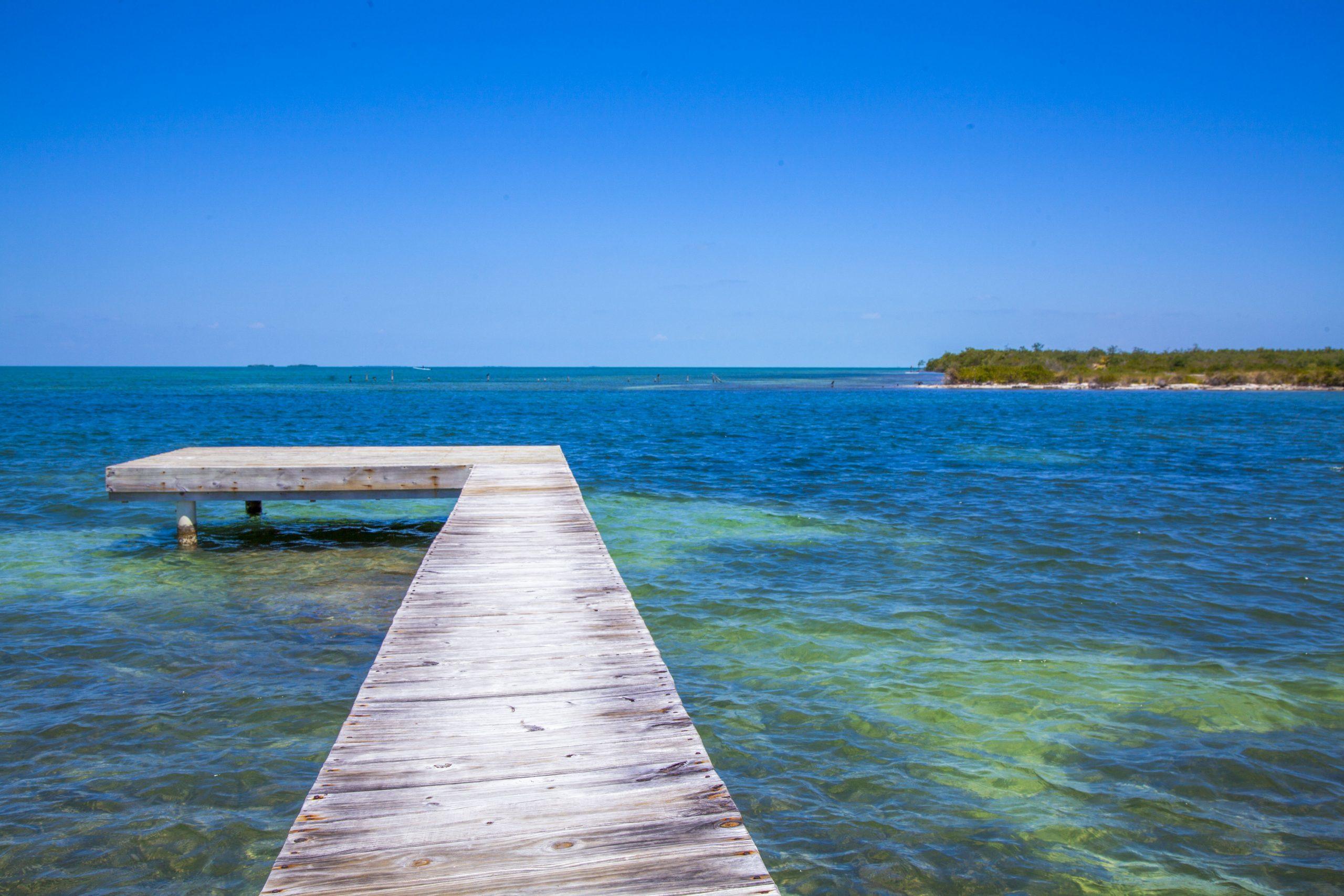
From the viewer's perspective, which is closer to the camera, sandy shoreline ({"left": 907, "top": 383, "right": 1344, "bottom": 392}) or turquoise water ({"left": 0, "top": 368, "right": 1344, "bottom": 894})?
turquoise water ({"left": 0, "top": 368, "right": 1344, "bottom": 894})

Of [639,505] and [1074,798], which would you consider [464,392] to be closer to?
[639,505]

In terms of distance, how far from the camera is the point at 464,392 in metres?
91.4

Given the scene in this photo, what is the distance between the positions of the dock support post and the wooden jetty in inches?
283

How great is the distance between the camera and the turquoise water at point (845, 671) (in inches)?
178

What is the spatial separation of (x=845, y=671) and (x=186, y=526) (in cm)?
977

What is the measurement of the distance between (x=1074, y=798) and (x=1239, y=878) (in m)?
0.92

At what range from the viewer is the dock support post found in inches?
452

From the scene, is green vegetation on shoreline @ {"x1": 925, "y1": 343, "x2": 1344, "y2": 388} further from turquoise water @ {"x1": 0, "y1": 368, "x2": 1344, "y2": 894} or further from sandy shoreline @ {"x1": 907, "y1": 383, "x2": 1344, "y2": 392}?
turquoise water @ {"x1": 0, "y1": 368, "x2": 1344, "y2": 894}

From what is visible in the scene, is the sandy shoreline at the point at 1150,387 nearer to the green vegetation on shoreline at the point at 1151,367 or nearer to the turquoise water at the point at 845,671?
the green vegetation on shoreline at the point at 1151,367

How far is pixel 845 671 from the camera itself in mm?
7059

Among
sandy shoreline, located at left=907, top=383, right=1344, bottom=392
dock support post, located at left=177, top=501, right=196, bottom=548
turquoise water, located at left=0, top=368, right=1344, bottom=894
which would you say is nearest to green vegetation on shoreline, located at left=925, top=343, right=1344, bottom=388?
sandy shoreline, located at left=907, top=383, right=1344, bottom=392

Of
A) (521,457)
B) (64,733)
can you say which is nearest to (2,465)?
(521,457)

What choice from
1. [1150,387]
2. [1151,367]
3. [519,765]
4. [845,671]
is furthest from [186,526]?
[1151,367]

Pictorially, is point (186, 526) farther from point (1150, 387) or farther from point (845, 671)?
point (1150, 387)
